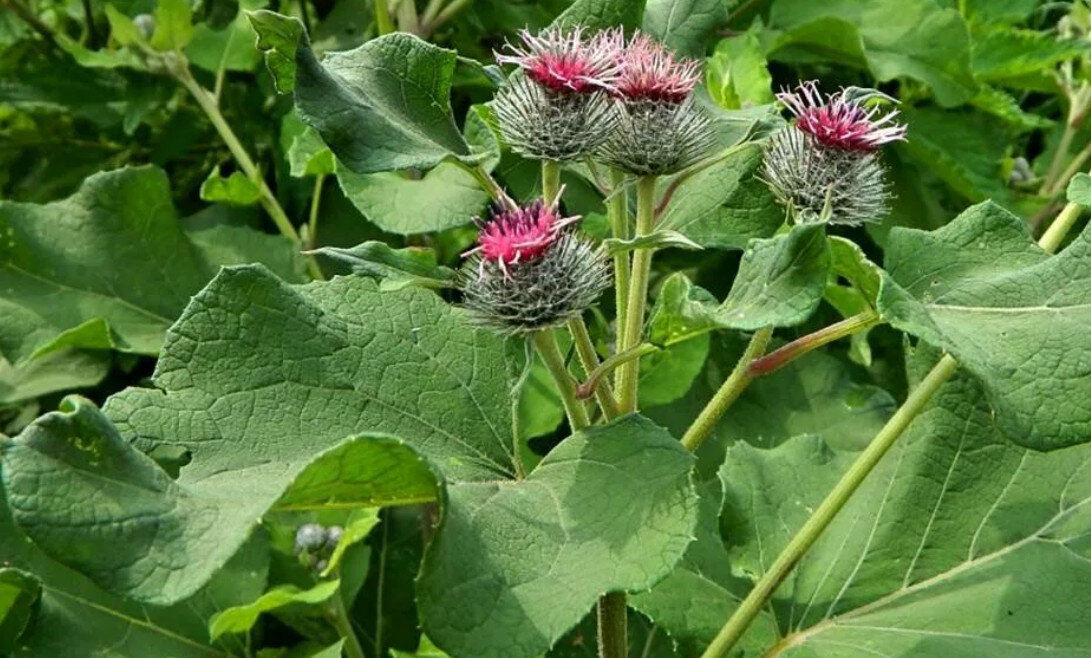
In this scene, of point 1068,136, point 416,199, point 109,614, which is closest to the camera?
point 109,614

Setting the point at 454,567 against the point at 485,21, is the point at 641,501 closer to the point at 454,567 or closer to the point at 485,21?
the point at 454,567

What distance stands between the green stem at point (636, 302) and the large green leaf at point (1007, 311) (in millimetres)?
256

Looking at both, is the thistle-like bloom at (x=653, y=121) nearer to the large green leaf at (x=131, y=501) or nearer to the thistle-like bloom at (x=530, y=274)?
the thistle-like bloom at (x=530, y=274)

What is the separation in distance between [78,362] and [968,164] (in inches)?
64.7

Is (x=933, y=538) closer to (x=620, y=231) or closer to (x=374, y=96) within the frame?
(x=620, y=231)

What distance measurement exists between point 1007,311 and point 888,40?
121 centimetres

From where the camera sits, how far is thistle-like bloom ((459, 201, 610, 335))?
45.5 inches

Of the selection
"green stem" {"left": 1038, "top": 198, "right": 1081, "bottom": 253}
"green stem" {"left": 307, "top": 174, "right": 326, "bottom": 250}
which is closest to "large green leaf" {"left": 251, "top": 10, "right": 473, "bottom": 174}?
"green stem" {"left": 1038, "top": 198, "right": 1081, "bottom": 253}

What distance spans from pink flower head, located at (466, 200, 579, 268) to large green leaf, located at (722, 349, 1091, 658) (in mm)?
537

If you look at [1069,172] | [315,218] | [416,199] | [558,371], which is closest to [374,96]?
[558,371]

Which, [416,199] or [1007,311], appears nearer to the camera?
[1007,311]

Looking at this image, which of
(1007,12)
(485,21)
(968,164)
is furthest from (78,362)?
(1007,12)

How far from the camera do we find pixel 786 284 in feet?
3.45

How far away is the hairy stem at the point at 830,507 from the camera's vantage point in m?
1.33
